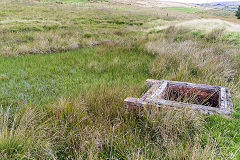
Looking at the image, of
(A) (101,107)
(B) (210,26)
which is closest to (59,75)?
(A) (101,107)

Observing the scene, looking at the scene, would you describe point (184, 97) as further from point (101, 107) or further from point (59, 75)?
point (59, 75)

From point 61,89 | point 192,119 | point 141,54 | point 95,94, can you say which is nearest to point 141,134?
point 192,119

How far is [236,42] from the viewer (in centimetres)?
1031

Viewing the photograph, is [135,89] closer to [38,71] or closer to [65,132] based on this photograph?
[65,132]

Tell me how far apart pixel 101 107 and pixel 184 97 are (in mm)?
2087

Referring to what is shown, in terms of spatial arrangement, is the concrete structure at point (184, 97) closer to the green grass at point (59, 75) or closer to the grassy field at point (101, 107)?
the grassy field at point (101, 107)

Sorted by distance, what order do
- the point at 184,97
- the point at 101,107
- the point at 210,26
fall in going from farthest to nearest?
the point at 210,26 < the point at 184,97 < the point at 101,107

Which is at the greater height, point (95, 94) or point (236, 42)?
point (236, 42)

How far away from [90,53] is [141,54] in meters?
2.48

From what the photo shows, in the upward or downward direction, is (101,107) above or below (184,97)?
above

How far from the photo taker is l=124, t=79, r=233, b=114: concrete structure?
3.28m

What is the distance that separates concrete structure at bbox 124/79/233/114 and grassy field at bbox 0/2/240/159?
0.19 metres

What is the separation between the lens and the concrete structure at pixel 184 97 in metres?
3.28

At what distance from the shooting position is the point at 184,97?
4305mm
